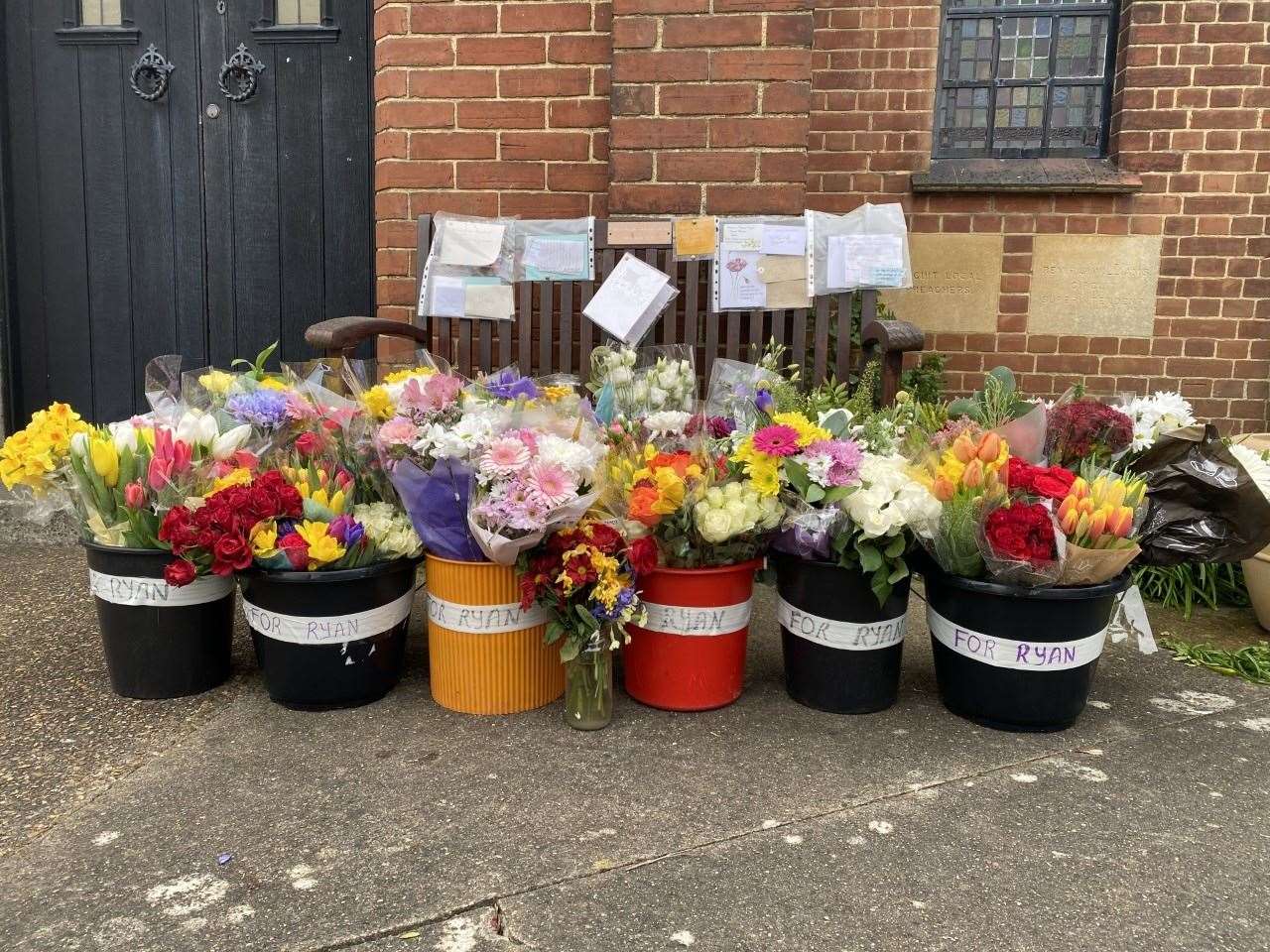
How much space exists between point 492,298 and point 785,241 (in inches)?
39.4

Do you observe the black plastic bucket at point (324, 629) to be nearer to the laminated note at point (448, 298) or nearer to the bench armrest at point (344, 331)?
the bench armrest at point (344, 331)

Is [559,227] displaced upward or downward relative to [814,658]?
upward

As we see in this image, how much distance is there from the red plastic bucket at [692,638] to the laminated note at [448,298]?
154 cm

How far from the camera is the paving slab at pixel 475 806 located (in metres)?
1.56

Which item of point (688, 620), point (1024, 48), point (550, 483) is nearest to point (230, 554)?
point (550, 483)

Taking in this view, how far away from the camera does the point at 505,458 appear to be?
207 cm

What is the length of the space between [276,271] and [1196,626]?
369 centimetres

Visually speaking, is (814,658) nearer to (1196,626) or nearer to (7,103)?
(1196,626)

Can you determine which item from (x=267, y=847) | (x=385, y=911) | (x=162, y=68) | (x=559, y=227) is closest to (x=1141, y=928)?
(x=385, y=911)

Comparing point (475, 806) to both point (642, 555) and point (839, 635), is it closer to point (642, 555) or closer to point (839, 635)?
point (642, 555)

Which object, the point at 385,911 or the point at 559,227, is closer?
the point at 385,911

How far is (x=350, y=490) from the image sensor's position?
233 cm

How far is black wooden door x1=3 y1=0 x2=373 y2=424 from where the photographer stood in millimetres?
4082

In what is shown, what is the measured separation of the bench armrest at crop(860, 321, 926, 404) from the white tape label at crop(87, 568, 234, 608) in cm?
190
